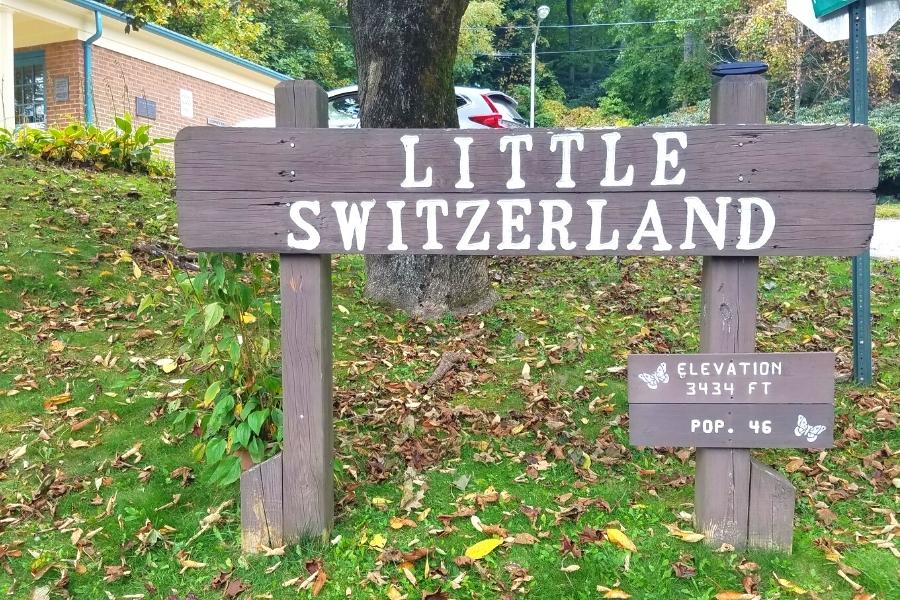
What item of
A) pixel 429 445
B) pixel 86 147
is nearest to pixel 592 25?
pixel 86 147

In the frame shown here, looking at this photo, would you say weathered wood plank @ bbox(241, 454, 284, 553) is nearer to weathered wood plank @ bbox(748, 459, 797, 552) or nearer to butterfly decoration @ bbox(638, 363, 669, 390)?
butterfly decoration @ bbox(638, 363, 669, 390)

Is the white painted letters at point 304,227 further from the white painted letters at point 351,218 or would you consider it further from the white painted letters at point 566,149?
the white painted letters at point 566,149

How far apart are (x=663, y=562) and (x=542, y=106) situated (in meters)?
Answer: 31.4

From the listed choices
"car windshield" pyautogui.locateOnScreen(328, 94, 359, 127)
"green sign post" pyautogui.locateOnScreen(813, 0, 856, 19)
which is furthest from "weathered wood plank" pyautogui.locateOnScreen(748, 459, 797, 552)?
"car windshield" pyautogui.locateOnScreen(328, 94, 359, 127)

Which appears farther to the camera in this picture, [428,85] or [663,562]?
[428,85]

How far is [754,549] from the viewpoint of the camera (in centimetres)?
283

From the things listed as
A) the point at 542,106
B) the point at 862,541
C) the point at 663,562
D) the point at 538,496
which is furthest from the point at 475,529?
the point at 542,106

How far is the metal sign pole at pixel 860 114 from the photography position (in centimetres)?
418

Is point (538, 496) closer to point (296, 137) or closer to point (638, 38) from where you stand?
point (296, 137)

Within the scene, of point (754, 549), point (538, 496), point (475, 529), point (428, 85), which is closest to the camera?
point (754, 549)

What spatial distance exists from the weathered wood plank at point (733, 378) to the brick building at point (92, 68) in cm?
1212

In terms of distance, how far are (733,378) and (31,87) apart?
15714 mm

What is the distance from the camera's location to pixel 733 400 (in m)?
2.75

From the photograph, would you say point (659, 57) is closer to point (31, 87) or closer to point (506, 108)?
point (506, 108)
